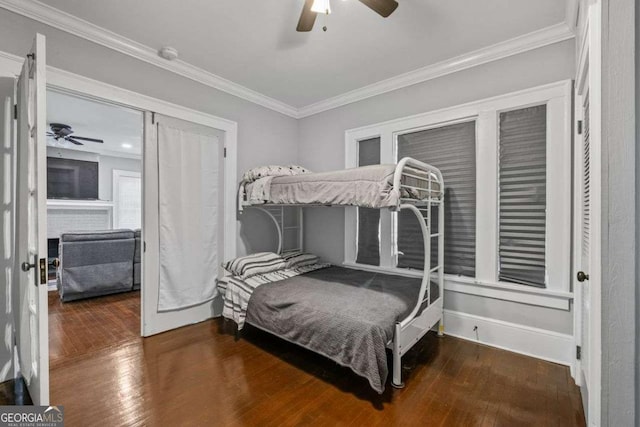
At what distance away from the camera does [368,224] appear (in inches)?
135

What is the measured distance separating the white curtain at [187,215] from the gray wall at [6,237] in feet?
3.17

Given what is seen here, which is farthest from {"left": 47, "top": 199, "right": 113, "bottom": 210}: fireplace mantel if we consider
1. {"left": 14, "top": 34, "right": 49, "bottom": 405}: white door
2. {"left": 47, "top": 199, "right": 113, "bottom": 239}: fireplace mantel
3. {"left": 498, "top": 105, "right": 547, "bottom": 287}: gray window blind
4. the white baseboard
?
{"left": 498, "top": 105, "right": 547, "bottom": 287}: gray window blind

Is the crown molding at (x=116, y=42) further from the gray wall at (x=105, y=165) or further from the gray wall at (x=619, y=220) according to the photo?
the gray wall at (x=105, y=165)

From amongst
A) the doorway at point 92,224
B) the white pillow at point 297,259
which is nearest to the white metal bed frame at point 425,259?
the white pillow at point 297,259

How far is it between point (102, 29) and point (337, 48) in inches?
73.4

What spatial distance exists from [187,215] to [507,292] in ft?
9.89

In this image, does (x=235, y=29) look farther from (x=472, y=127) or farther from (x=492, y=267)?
(x=492, y=267)

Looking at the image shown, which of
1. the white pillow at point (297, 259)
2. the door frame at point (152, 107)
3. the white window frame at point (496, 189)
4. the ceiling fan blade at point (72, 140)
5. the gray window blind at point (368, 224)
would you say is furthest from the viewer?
the ceiling fan blade at point (72, 140)

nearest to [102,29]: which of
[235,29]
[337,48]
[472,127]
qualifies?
[235,29]

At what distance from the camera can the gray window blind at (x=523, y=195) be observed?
94.3 inches

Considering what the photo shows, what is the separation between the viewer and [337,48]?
2.57 meters

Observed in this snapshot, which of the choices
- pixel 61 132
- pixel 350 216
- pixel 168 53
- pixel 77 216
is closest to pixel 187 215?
pixel 168 53

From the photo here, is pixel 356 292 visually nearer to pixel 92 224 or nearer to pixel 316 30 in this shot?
pixel 316 30

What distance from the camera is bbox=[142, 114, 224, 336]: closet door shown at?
2729 mm
